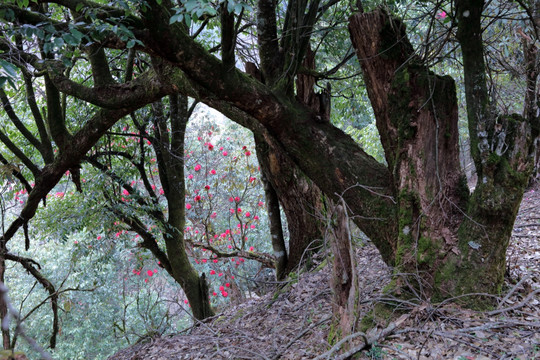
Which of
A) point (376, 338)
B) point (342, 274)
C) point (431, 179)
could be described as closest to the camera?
point (376, 338)

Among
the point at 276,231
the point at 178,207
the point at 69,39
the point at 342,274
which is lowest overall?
the point at 342,274

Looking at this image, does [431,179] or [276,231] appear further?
[276,231]

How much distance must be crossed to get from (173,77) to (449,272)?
294 cm

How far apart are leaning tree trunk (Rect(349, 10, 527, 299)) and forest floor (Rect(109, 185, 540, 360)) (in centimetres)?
23

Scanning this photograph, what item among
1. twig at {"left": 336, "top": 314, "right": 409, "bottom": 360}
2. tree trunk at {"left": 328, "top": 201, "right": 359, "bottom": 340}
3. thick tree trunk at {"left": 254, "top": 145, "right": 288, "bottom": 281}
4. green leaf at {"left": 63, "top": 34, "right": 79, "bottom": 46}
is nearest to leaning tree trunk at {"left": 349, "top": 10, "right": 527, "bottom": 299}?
twig at {"left": 336, "top": 314, "right": 409, "bottom": 360}

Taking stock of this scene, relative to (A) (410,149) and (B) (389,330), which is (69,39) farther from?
(B) (389,330)

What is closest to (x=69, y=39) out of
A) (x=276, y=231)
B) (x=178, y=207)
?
(x=276, y=231)

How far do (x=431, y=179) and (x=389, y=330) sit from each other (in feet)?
4.08

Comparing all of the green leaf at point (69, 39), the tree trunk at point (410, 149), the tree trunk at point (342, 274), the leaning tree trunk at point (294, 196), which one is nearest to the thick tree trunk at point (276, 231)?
the leaning tree trunk at point (294, 196)

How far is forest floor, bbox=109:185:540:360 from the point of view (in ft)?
7.91

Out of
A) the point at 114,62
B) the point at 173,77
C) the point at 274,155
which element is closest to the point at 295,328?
the point at 274,155

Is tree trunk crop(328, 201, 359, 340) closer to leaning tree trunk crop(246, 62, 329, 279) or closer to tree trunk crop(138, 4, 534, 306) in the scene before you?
tree trunk crop(138, 4, 534, 306)

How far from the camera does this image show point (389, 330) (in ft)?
8.41

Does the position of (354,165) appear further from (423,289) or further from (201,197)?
(201,197)
